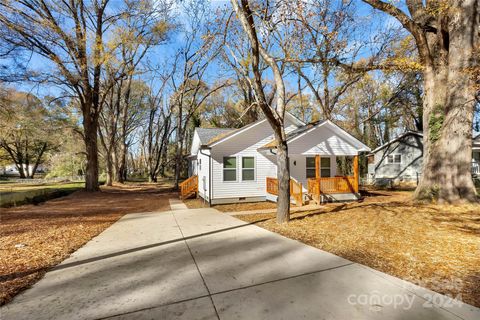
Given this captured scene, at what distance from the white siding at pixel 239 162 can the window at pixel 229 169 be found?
0.54ft

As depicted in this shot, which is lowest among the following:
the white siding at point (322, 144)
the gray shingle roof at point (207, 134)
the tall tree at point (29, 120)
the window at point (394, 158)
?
the window at point (394, 158)

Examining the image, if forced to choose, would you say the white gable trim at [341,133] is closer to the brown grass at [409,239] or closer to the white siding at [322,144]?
the white siding at [322,144]

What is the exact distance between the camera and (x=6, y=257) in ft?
15.5

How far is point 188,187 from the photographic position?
1470 cm

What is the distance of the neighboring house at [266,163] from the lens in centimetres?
1180

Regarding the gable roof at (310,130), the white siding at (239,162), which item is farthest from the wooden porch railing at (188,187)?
the gable roof at (310,130)

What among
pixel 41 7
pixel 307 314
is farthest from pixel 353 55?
pixel 41 7

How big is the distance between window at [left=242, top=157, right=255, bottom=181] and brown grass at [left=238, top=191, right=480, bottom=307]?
3.76 metres

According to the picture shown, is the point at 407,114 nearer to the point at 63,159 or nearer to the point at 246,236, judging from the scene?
the point at 246,236

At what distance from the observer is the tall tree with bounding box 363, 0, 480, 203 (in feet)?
30.6

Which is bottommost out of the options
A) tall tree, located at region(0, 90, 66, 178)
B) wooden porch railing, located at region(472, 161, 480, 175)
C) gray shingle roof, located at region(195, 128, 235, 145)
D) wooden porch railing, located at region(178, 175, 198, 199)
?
wooden porch railing, located at region(178, 175, 198, 199)

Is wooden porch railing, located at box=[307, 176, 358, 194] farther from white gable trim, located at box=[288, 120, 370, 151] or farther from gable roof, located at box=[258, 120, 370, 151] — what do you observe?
gable roof, located at box=[258, 120, 370, 151]

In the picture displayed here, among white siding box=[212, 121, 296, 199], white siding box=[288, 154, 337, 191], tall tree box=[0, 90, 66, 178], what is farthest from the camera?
tall tree box=[0, 90, 66, 178]

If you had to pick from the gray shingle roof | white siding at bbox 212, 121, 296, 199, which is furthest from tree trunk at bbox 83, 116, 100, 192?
white siding at bbox 212, 121, 296, 199
